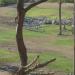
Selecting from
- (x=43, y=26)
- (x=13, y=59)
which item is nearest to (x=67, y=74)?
(x=13, y=59)

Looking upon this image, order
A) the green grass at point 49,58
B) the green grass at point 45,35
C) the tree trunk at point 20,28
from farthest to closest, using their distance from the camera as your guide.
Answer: the green grass at point 45,35, the green grass at point 49,58, the tree trunk at point 20,28

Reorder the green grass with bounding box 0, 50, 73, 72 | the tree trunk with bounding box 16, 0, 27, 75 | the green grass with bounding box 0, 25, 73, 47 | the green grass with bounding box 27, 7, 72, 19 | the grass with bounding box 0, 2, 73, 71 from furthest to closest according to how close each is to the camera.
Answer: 1. the green grass with bounding box 27, 7, 72, 19
2. the green grass with bounding box 0, 25, 73, 47
3. the grass with bounding box 0, 2, 73, 71
4. the green grass with bounding box 0, 50, 73, 72
5. the tree trunk with bounding box 16, 0, 27, 75

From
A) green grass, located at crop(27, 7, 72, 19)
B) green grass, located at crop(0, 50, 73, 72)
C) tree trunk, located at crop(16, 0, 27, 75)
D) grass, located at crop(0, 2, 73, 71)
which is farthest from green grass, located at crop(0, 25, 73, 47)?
tree trunk, located at crop(16, 0, 27, 75)

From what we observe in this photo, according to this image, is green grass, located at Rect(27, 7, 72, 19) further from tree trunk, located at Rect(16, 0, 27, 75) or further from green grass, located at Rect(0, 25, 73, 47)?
tree trunk, located at Rect(16, 0, 27, 75)

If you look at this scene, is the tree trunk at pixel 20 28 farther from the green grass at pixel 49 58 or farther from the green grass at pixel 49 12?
the green grass at pixel 49 12

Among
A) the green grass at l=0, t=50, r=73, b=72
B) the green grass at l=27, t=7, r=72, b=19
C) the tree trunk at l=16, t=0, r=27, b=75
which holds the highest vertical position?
the tree trunk at l=16, t=0, r=27, b=75

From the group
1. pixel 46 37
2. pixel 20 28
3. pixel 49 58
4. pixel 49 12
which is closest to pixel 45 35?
pixel 46 37

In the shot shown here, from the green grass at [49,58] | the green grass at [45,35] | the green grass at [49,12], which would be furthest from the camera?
the green grass at [49,12]

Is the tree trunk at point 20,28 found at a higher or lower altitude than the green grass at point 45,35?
higher

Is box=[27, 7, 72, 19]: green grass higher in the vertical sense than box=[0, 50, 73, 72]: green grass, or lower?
higher

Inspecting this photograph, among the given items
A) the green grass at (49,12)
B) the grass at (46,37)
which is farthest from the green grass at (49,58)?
the green grass at (49,12)

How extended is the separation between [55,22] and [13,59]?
14.3 metres

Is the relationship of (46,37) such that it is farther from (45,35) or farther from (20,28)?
(20,28)

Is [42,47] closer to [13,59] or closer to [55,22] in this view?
[13,59]
